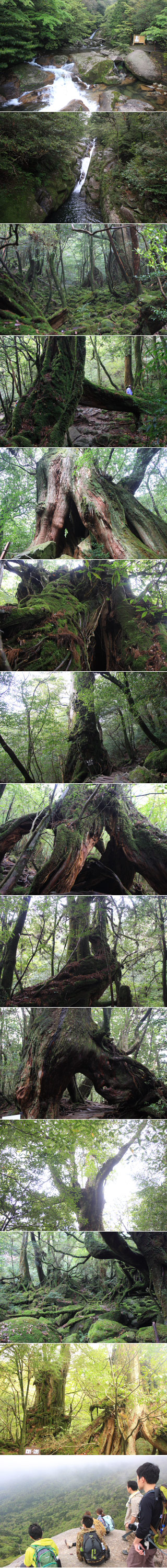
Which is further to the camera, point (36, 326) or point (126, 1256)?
point (36, 326)

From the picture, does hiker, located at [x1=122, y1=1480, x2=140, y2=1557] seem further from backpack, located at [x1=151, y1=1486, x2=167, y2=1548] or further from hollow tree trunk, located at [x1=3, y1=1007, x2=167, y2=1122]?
hollow tree trunk, located at [x1=3, y1=1007, x2=167, y2=1122]

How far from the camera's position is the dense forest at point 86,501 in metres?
5.21

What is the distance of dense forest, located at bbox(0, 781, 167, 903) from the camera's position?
5039mm

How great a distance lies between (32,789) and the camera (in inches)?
201

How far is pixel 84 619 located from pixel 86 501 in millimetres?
723

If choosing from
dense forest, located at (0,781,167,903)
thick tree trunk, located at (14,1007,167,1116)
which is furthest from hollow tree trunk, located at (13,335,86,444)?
thick tree trunk, located at (14,1007,167,1116)

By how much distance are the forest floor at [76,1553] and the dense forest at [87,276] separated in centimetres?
664

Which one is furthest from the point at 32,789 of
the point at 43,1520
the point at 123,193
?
the point at 43,1520

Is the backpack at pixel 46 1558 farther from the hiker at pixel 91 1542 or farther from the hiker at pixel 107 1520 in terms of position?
the hiker at pixel 107 1520

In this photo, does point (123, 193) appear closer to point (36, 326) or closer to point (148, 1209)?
point (36, 326)

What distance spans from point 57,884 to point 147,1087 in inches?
49.3

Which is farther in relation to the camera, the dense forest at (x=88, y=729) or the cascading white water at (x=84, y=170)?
the cascading white water at (x=84, y=170)

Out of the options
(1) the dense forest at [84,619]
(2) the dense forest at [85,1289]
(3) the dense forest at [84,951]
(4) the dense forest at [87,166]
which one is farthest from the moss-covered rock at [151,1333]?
(4) the dense forest at [87,166]

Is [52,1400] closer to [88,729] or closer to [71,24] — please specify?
[88,729]
